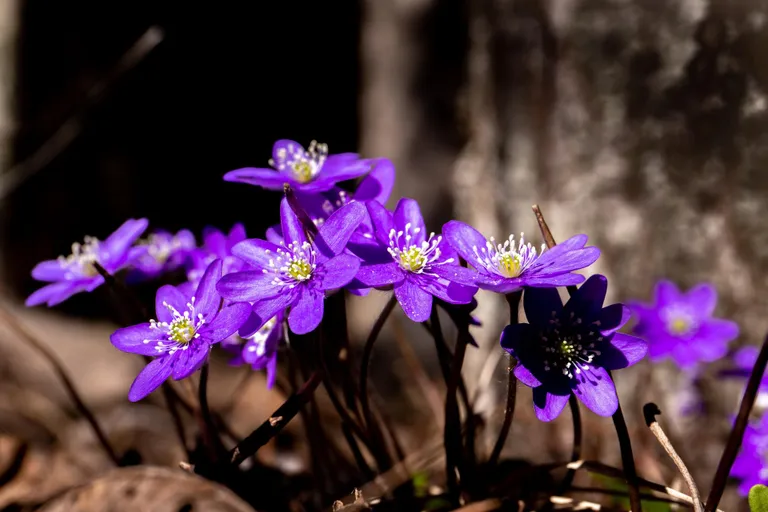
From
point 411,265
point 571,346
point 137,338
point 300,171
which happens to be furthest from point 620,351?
point 137,338

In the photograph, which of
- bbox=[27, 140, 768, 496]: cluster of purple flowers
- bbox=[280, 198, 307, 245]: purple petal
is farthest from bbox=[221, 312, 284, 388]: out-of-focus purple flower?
bbox=[280, 198, 307, 245]: purple petal

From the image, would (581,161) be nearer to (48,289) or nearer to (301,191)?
(301,191)

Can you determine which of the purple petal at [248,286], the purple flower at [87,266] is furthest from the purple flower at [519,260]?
the purple flower at [87,266]

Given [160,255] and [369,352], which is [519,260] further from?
[160,255]

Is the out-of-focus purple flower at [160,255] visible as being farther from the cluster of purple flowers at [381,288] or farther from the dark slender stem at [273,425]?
the dark slender stem at [273,425]

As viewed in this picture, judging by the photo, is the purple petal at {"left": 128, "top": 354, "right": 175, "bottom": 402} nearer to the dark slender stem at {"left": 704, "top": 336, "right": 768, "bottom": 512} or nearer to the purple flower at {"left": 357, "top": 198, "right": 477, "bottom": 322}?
the purple flower at {"left": 357, "top": 198, "right": 477, "bottom": 322}

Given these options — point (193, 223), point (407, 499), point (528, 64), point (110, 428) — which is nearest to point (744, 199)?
point (528, 64)

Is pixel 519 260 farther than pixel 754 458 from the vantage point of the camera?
No
